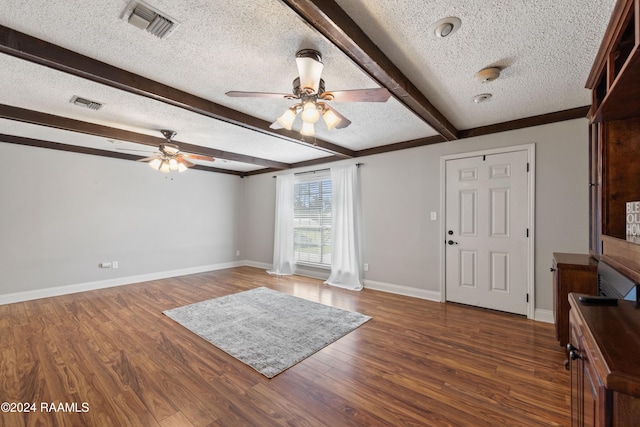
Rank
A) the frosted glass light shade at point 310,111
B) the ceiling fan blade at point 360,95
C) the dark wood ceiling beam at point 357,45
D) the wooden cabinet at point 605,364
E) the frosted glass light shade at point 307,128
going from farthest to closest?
the frosted glass light shade at point 307,128 → the frosted glass light shade at point 310,111 → the ceiling fan blade at point 360,95 → the dark wood ceiling beam at point 357,45 → the wooden cabinet at point 605,364

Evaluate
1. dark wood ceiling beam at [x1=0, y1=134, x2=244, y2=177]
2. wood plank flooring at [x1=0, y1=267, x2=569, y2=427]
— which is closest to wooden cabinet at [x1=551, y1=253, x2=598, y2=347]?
wood plank flooring at [x1=0, y1=267, x2=569, y2=427]

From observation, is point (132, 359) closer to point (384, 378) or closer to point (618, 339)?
point (384, 378)

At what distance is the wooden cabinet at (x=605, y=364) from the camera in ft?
2.05

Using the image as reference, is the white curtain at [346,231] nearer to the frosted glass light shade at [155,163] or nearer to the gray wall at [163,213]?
the gray wall at [163,213]

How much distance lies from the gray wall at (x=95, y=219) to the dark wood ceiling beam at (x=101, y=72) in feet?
11.4

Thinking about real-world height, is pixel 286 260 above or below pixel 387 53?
below

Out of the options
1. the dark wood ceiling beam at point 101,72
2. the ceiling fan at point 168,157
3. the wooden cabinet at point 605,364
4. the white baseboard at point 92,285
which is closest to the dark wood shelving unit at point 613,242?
the wooden cabinet at point 605,364

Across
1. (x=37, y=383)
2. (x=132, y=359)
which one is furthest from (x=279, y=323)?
(x=37, y=383)

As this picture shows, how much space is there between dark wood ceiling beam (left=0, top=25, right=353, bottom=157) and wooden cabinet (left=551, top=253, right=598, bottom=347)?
3.36m

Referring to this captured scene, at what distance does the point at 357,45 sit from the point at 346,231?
11.6 feet

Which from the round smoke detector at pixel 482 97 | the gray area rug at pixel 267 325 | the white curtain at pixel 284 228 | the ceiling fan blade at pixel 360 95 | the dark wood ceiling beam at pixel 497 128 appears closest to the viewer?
the ceiling fan blade at pixel 360 95

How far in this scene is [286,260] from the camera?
5.89m

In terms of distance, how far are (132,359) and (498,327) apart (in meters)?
3.73

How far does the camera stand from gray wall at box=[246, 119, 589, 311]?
302 centimetres
